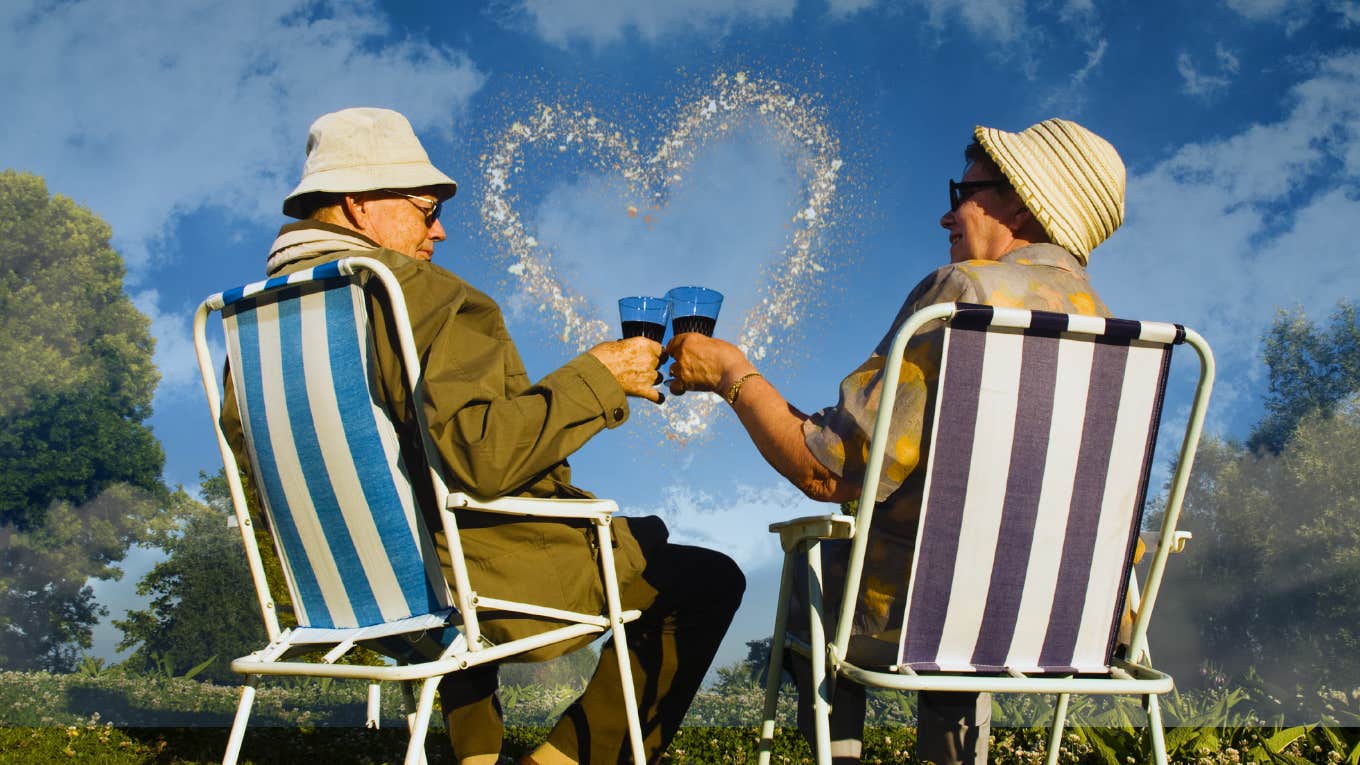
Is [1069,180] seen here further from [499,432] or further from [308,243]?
[308,243]

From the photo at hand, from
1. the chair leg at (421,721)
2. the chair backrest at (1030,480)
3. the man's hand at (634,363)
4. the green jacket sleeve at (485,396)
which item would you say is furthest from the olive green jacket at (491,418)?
the chair backrest at (1030,480)

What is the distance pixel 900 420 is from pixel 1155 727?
945 millimetres

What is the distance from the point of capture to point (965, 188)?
9.50 feet

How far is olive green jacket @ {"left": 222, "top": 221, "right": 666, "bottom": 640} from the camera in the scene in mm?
2293

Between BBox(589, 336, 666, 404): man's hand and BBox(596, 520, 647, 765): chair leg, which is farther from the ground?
BBox(589, 336, 666, 404): man's hand

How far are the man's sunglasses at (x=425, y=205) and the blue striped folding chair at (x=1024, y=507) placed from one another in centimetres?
154

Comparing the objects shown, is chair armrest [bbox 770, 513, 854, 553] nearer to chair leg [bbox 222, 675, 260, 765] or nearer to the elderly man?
the elderly man

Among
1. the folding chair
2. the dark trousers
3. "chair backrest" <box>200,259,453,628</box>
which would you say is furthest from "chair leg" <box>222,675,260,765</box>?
the dark trousers

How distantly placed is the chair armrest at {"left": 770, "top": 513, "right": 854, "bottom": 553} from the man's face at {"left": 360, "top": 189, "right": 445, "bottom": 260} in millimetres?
1349

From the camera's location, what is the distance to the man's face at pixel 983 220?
2.81 m

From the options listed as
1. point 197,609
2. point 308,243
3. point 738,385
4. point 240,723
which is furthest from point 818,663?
point 197,609

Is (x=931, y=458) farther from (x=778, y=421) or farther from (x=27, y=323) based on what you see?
(x=27, y=323)

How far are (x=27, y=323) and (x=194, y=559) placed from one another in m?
13.3

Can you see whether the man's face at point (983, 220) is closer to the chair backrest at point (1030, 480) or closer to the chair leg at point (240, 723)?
the chair backrest at point (1030, 480)
